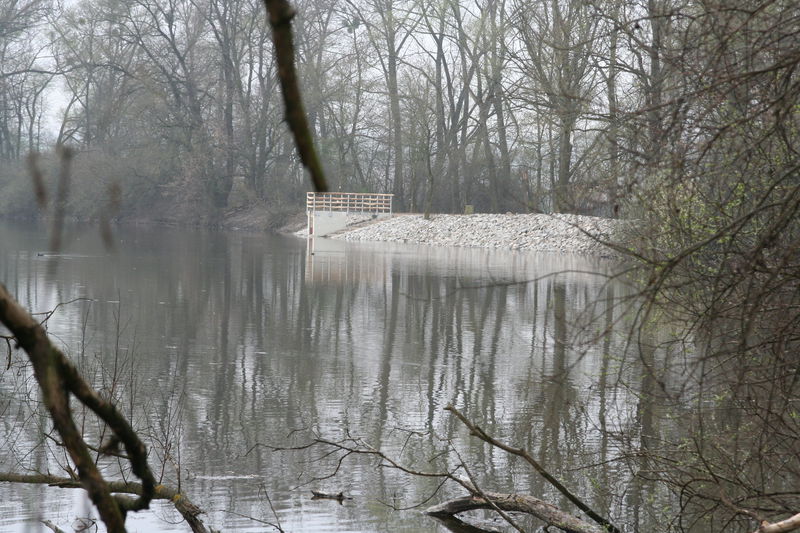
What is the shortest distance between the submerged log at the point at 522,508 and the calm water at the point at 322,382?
0.31m

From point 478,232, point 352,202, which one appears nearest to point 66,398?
point 478,232

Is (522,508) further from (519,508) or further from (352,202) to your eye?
(352,202)

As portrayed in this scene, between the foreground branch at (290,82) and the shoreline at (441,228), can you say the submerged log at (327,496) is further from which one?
the shoreline at (441,228)

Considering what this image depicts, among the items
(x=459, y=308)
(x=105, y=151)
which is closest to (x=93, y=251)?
(x=459, y=308)

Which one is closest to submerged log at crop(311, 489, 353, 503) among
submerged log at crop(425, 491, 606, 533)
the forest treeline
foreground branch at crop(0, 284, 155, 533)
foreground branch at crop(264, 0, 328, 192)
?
submerged log at crop(425, 491, 606, 533)

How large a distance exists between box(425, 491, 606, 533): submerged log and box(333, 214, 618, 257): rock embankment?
32596mm

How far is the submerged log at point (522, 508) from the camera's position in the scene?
6812 millimetres

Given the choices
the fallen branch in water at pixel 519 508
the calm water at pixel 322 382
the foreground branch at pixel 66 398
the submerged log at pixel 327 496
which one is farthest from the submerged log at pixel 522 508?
the foreground branch at pixel 66 398

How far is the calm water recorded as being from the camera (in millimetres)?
7879

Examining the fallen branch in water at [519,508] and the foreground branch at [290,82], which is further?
the fallen branch in water at [519,508]

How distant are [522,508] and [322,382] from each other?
19.7ft

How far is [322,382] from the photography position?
12.9 m

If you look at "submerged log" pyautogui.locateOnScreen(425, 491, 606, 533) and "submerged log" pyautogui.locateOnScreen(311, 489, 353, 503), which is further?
"submerged log" pyautogui.locateOnScreen(311, 489, 353, 503)

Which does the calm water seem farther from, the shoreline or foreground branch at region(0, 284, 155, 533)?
the shoreline
